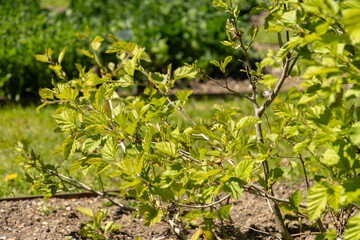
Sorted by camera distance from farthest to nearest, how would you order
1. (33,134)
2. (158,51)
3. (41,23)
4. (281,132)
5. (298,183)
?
(41,23), (158,51), (33,134), (298,183), (281,132)

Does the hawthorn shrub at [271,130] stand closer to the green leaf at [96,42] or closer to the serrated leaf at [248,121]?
the serrated leaf at [248,121]

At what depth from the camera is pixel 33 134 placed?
4.26 metres

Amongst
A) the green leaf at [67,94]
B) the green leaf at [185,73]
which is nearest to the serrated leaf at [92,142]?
the green leaf at [67,94]

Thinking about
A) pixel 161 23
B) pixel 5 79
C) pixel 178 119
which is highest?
pixel 161 23

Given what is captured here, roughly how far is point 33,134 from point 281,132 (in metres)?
3.19

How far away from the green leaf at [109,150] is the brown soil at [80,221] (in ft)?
2.31

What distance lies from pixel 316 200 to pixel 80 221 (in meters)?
1.74

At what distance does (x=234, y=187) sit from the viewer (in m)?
1.46

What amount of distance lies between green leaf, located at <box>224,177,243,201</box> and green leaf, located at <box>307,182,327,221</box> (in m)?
0.29

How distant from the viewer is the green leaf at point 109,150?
159 centimetres

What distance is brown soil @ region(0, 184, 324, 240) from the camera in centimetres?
231

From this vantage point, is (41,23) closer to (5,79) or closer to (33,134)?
(5,79)

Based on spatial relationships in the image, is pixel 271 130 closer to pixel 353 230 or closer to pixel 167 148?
pixel 167 148

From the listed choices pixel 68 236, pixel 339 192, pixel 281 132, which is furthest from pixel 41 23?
pixel 339 192
